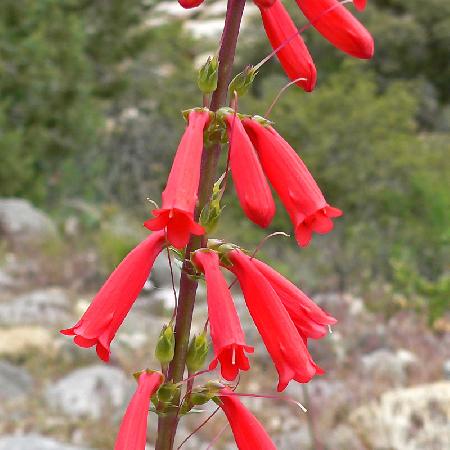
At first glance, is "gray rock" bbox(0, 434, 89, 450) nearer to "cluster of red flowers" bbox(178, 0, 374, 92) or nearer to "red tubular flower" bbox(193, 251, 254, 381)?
"red tubular flower" bbox(193, 251, 254, 381)

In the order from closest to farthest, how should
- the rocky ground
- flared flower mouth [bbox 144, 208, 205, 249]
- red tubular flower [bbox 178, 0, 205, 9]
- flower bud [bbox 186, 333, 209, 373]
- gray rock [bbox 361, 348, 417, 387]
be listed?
flared flower mouth [bbox 144, 208, 205, 249] → red tubular flower [bbox 178, 0, 205, 9] → flower bud [bbox 186, 333, 209, 373] → the rocky ground → gray rock [bbox 361, 348, 417, 387]

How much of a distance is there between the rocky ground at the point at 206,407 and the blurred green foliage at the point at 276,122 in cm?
81

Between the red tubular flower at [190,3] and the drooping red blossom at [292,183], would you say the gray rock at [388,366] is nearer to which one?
the drooping red blossom at [292,183]

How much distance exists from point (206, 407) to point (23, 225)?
278 inches

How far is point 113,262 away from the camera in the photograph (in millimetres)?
11484

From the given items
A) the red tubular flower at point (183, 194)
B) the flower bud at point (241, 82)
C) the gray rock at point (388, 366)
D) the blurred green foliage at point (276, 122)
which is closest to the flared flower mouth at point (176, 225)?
the red tubular flower at point (183, 194)

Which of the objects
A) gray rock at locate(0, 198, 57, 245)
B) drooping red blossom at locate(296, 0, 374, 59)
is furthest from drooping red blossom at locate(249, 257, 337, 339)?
gray rock at locate(0, 198, 57, 245)

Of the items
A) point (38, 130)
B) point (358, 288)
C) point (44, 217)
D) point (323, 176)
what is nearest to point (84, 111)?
point (38, 130)

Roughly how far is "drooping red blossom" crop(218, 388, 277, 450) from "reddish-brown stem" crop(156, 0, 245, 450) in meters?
0.13

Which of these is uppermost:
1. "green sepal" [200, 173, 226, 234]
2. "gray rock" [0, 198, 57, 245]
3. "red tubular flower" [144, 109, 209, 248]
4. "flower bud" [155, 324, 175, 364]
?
"red tubular flower" [144, 109, 209, 248]

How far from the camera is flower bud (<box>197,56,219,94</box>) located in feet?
5.85

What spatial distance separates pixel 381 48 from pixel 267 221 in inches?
891

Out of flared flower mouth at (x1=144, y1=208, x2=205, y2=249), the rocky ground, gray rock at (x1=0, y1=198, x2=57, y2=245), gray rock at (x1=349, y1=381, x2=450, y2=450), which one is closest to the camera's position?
flared flower mouth at (x1=144, y1=208, x2=205, y2=249)

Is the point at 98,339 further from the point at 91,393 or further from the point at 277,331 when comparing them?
the point at 91,393
